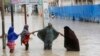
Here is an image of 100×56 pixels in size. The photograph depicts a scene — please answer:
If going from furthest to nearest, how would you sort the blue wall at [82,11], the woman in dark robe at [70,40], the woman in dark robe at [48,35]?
the blue wall at [82,11] < the woman in dark robe at [48,35] < the woman in dark robe at [70,40]

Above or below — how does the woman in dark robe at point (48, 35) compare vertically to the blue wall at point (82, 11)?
above

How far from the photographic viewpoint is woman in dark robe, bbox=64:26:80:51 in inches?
658

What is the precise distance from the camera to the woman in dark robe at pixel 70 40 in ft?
54.9

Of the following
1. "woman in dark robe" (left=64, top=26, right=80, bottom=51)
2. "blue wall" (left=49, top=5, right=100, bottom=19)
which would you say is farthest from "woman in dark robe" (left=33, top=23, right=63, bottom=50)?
"blue wall" (left=49, top=5, right=100, bottom=19)

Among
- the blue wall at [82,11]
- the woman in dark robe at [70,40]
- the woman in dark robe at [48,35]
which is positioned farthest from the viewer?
the blue wall at [82,11]

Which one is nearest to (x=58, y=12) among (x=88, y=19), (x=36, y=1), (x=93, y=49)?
(x=88, y=19)

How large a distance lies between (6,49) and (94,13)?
27547mm

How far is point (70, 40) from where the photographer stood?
16828 millimetres

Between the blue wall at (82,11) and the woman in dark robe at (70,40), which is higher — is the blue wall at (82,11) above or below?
below

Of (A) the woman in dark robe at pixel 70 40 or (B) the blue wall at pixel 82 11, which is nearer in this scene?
(A) the woman in dark robe at pixel 70 40

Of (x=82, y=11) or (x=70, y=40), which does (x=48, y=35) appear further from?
(x=82, y=11)

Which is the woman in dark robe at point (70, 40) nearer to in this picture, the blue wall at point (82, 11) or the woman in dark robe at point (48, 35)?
the woman in dark robe at point (48, 35)

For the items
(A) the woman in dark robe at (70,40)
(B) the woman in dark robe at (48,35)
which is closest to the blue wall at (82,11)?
(B) the woman in dark robe at (48,35)

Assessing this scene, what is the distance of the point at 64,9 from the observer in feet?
199
